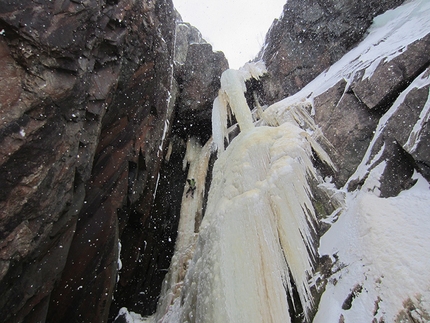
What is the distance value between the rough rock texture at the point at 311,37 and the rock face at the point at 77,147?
414 cm

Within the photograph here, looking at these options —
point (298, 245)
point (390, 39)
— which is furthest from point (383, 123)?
point (390, 39)

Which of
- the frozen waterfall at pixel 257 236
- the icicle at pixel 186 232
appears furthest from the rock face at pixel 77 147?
the frozen waterfall at pixel 257 236

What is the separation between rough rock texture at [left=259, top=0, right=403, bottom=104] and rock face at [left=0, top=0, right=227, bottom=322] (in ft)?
13.6

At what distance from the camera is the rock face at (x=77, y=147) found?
297cm

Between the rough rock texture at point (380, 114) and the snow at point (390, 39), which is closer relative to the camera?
the rough rock texture at point (380, 114)

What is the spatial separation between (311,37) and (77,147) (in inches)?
325

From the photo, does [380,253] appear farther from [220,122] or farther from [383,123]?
[220,122]

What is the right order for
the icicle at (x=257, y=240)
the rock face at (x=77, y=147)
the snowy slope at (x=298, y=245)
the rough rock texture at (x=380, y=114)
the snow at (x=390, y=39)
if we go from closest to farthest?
the snowy slope at (x=298, y=245), the rock face at (x=77, y=147), the icicle at (x=257, y=240), the rough rock texture at (x=380, y=114), the snow at (x=390, y=39)

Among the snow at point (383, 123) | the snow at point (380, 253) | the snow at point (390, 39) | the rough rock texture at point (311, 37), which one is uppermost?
the rough rock texture at point (311, 37)

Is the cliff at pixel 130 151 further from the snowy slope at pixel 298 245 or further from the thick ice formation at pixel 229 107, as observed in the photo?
the thick ice formation at pixel 229 107

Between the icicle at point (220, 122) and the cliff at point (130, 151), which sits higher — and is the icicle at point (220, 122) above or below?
above

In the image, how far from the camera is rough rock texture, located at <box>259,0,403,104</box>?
7.76 meters

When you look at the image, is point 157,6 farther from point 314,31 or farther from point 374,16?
point 374,16

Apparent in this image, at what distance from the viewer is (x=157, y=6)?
576 cm
